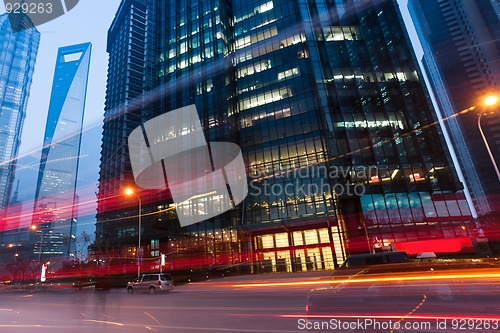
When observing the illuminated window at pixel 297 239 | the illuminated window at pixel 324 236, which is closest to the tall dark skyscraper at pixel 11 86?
the illuminated window at pixel 297 239

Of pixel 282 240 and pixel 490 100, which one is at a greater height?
pixel 490 100

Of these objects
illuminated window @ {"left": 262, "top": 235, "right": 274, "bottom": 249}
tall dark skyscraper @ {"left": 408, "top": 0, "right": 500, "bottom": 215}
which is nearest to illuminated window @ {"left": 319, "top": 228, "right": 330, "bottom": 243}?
illuminated window @ {"left": 262, "top": 235, "right": 274, "bottom": 249}

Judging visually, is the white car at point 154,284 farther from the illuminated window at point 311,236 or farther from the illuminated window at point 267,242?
the illuminated window at point 311,236

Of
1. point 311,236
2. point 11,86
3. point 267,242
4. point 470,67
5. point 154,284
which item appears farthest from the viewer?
point 11,86

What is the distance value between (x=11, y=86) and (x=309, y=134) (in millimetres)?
235013

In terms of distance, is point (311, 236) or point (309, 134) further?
point (309, 134)

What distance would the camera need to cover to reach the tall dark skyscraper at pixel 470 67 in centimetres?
13350

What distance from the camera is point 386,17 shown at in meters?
47.3

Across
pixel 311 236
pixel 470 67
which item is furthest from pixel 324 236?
pixel 470 67

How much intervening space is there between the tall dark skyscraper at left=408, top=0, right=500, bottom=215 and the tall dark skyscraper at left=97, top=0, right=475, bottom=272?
121187 mm

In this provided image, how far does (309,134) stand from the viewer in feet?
125

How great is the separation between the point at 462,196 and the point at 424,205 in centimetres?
598

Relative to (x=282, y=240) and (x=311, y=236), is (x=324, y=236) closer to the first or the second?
(x=311, y=236)

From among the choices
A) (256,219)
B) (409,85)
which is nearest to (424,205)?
(409,85)
